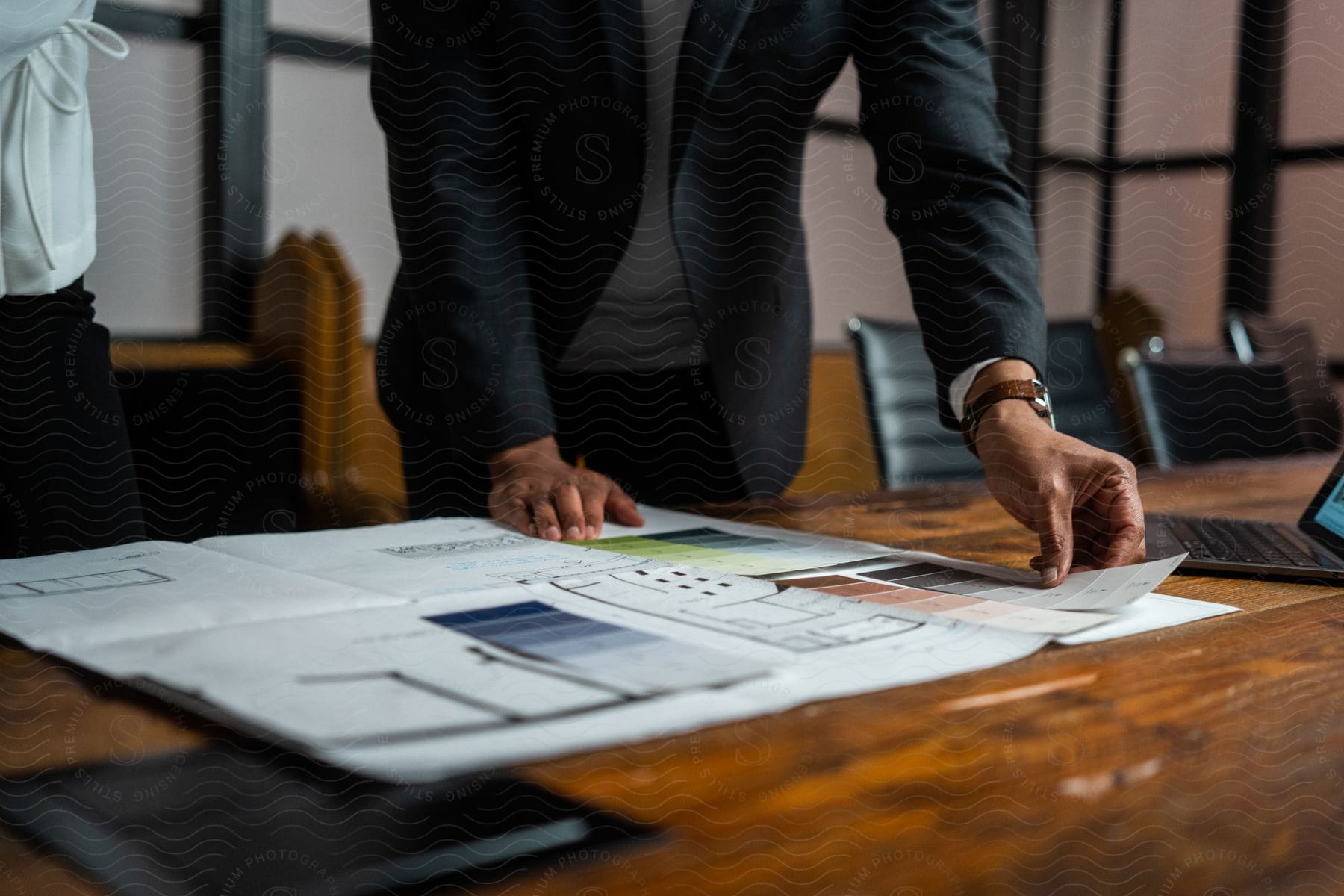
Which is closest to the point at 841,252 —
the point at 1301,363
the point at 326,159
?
A: the point at 1301,363

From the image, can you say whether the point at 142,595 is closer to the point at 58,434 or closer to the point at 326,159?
the point at 58,434

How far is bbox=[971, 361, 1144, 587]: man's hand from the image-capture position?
1.89ft

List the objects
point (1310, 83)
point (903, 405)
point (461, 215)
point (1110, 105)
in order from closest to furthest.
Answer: point (461, 215) → point (903, 405) → point (1110, 105) → point (1310, 83)

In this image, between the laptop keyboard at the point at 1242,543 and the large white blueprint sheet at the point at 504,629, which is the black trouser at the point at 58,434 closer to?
the large white blueprint sheet at the point at 504,629

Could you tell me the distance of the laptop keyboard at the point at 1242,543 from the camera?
0.64 m

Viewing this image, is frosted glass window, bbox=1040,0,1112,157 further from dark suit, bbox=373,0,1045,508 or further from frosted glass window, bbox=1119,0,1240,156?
dark suit, bbox=373,0,1045,508

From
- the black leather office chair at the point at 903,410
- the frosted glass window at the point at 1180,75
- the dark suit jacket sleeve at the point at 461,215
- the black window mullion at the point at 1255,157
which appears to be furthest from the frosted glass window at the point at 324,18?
the black window mullion at the point at 1255,157

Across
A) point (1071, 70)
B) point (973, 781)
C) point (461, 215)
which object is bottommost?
point (973, 781)

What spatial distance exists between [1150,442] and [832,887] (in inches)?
57.0

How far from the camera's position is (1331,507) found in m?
0.79

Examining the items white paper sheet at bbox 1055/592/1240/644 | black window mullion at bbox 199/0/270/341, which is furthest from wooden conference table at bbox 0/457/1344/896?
black window mullion at bbox 199/0/270/341

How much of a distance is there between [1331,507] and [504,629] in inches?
25.5

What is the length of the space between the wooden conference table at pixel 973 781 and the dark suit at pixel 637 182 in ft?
1.21

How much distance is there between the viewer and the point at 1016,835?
0.31m
